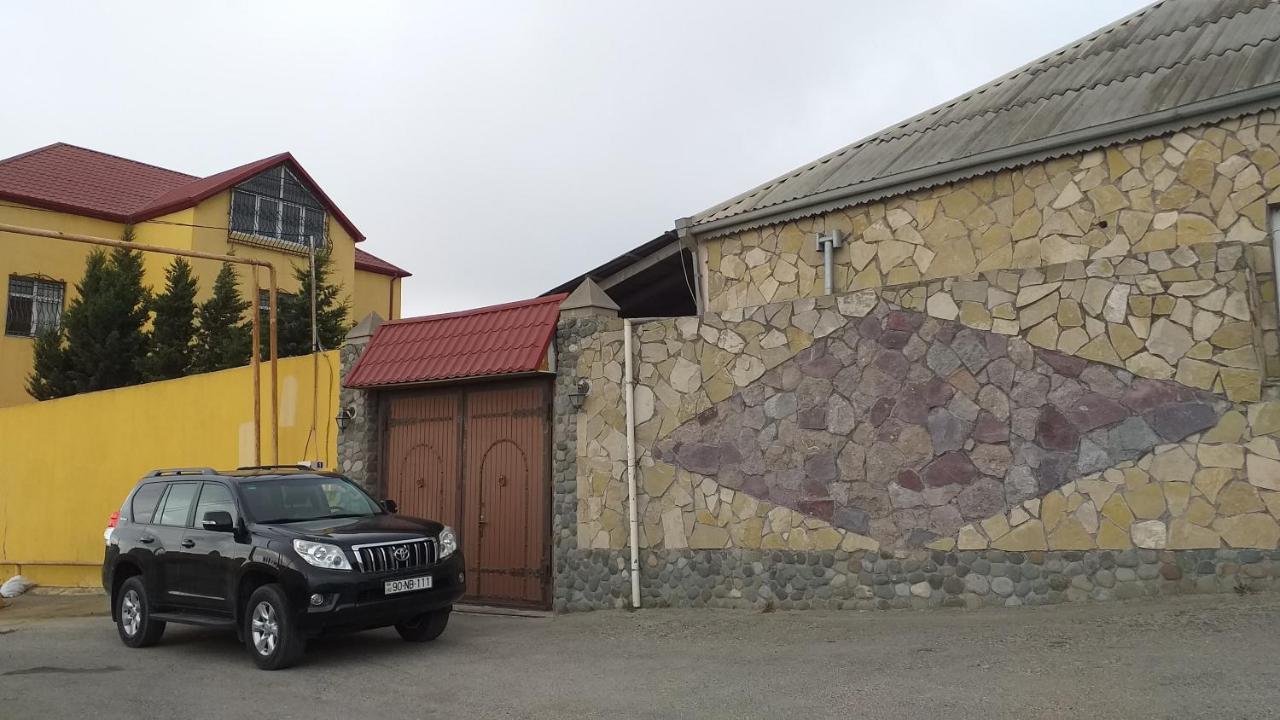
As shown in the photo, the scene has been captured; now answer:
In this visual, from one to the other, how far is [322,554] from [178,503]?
8.64 ft

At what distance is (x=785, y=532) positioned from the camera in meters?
10.4

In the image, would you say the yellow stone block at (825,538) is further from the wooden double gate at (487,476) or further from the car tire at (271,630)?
the car tire at (271,630)

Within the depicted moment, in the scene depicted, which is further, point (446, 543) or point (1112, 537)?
point (446, 543)

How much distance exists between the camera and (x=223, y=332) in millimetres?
22219

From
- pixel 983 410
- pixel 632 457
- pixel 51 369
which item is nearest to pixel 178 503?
pixel 632 457

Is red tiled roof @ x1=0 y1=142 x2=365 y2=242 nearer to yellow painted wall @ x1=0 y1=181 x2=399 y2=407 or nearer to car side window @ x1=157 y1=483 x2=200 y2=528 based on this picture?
yellow painted wall @ x1=0 y1=181 x2=399 y2=407

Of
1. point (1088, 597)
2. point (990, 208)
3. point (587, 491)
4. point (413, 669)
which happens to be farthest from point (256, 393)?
point (1088, 597)

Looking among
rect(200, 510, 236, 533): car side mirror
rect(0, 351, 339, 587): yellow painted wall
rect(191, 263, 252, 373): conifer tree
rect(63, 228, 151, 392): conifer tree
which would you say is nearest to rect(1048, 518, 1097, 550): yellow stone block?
rect(200, 510, 236, 533): car side mirror

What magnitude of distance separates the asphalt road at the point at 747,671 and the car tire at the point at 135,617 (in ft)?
0.59

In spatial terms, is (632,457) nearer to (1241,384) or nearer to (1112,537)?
(1112,537)

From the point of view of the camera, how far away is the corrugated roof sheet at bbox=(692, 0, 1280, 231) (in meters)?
10.3

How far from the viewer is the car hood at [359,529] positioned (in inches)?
350

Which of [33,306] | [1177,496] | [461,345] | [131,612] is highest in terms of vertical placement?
[33,306]

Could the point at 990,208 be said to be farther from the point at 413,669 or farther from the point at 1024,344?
the point at 413,669
